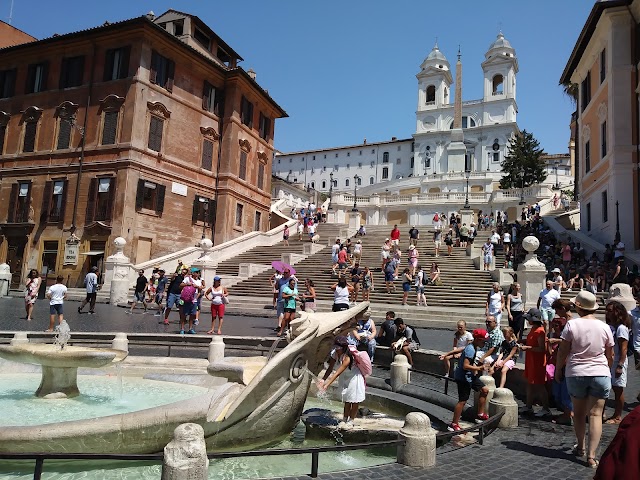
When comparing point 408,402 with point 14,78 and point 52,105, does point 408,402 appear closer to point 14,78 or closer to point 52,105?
point 52,105

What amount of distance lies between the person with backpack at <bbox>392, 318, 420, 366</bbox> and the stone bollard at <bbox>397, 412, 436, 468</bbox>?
4.82 m

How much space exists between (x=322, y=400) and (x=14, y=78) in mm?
34297

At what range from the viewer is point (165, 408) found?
16.9 feet

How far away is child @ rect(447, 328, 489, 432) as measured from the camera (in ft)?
21.2

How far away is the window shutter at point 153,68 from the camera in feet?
96.0

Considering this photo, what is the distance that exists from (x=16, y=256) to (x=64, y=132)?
8194 mm

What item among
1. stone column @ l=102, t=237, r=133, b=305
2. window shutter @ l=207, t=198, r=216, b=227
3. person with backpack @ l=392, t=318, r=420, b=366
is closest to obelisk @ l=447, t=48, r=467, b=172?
A: window shutter @ l=207, t=198, r=216, b=227

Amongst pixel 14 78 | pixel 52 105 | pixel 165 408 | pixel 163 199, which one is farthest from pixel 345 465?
pixel 14 78

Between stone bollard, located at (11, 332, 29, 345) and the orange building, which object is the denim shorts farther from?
the orange building

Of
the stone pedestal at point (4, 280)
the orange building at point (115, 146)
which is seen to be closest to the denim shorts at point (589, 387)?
the orange building at point (115, 146)

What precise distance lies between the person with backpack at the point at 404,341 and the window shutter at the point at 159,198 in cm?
2253

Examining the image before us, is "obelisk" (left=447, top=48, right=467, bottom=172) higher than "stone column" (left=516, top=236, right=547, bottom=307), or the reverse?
"obelisk" (left=447, top=48, right=467, bottom=172)

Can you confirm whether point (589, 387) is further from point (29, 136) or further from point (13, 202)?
point (29, 136)

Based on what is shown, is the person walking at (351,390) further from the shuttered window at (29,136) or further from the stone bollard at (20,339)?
the shuttered window at (29,136)
